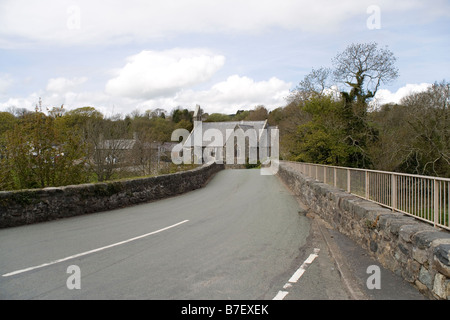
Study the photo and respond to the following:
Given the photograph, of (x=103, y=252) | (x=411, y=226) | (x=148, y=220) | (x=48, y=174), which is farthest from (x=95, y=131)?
(x=411, y=226)

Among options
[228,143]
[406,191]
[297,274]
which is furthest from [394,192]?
[228,143]

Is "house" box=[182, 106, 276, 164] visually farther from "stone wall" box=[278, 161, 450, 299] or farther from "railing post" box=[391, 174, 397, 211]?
"railing post" box=[391, 174, 397, 211]

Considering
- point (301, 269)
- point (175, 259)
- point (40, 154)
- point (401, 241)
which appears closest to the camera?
point (401, 241)

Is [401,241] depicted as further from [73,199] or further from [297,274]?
[73,199]

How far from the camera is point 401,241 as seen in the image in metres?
5.15

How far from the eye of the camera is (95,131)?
25.5 meters

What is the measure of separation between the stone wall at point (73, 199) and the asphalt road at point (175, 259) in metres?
0.54

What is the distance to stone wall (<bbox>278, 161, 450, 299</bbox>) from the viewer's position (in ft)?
13.6

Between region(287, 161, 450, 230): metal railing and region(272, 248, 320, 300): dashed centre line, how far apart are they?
1.86 meters

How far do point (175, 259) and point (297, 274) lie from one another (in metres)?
2.20

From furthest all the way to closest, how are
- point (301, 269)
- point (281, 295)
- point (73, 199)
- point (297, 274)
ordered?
point (73, 199), point (301, 269), point (297, 274), point (281, 295)

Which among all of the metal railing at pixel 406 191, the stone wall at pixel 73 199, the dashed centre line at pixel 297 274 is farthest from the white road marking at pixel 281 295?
the stone wall at pixel 73 199

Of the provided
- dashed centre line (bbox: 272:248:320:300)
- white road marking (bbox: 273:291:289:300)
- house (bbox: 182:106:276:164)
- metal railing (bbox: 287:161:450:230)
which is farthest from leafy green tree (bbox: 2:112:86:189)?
house (bbox: 182:106:276:164)
